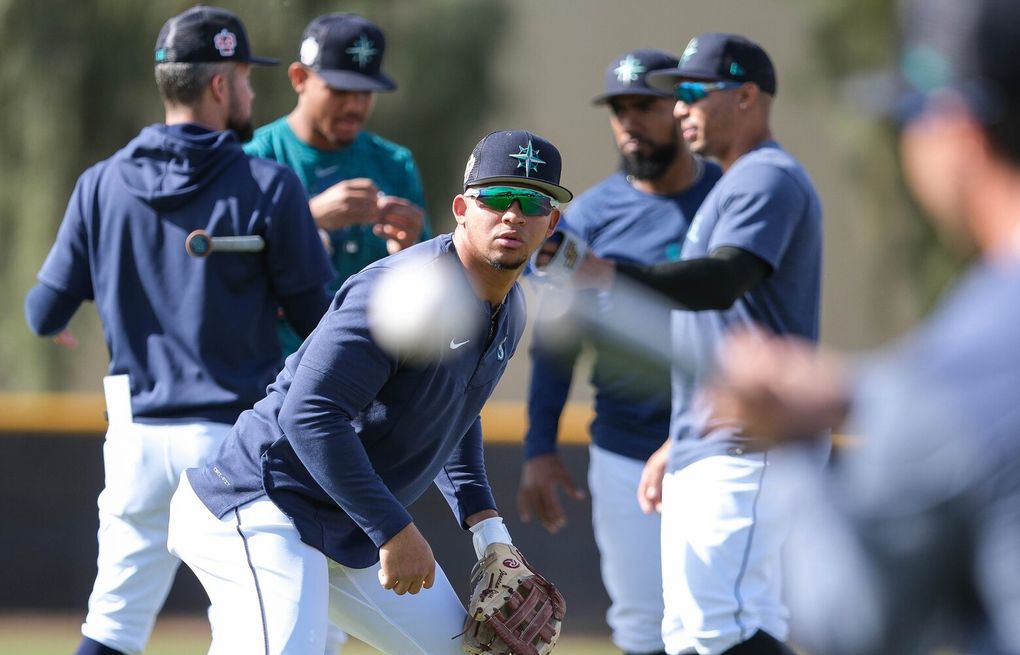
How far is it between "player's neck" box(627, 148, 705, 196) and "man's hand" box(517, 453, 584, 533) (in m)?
1.19

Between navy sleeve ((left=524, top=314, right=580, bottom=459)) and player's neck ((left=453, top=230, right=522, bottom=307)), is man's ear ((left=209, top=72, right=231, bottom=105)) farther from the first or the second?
navy sleeve ((left=524, top=314, right=580, bottom=459))

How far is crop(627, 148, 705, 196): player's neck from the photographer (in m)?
5.84

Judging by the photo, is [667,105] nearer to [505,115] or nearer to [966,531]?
[966,531]

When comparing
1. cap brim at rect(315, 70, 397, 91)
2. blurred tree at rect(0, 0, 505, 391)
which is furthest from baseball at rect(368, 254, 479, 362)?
blurred tree at rect(0, 0, 505, 391)

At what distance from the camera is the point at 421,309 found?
3.41 m

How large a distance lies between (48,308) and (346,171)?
1.28 m

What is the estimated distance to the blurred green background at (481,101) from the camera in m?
13.5

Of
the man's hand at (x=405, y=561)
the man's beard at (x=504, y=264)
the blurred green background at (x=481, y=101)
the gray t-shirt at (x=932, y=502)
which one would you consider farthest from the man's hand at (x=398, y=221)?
the blurred green background at (x=481, y=101)

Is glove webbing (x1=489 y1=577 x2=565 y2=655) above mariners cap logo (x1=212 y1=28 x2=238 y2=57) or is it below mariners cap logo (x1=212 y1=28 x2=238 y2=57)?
below

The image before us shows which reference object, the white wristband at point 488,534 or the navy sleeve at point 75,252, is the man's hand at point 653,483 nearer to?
the white wristband at point 488,534

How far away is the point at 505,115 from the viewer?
16.1 m

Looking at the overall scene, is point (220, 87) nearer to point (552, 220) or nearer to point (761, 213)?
point (552, 220)

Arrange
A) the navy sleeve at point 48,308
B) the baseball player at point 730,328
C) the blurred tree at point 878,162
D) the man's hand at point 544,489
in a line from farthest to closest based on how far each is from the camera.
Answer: the blurred tree at point 878,162, the man's hand at point 544,489, the navy sleeve at point 48,308, the baseball player at point 730,328

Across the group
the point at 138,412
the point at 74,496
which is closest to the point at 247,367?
the point at 138,412
